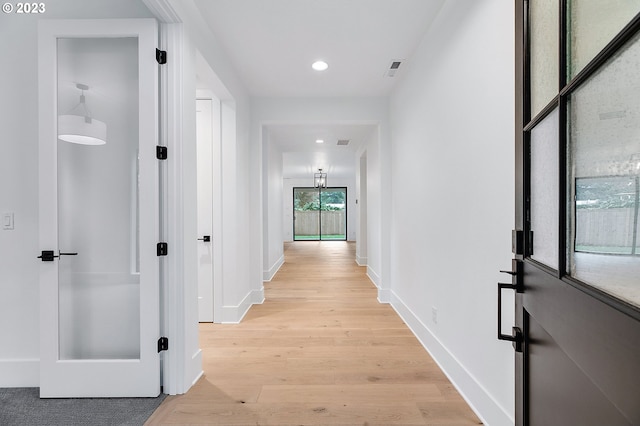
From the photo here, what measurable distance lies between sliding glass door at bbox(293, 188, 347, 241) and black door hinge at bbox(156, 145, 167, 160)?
11734mm

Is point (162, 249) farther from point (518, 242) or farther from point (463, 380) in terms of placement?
point (463, 380)

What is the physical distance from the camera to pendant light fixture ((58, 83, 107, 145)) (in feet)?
6.64

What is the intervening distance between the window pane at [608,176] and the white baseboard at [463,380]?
1.26 meters

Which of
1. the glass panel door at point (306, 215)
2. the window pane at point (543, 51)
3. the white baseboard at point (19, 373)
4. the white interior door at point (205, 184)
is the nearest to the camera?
the window pane at point (543, 51)

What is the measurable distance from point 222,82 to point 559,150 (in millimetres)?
2781

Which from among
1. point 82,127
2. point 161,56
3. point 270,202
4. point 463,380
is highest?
point 161,56

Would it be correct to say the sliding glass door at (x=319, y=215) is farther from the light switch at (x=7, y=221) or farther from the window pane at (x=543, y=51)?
the window pane at (x=543, y=51)

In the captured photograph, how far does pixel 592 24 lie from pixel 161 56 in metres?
2.12

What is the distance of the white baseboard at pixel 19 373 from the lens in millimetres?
2143

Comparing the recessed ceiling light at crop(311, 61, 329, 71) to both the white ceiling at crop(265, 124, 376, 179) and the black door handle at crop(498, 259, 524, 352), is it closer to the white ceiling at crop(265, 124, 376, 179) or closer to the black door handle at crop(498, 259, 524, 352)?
the white ceiling at crop(265, 124, 376, 179)

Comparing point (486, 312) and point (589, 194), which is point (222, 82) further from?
point (589, 194)

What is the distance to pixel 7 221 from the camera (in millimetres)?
2158

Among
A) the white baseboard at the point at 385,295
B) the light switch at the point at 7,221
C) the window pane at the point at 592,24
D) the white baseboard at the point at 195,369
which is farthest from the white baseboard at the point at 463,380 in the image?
the light switch at the point at 7,221

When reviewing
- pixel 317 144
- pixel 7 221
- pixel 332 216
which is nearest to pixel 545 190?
pixel 7 221
